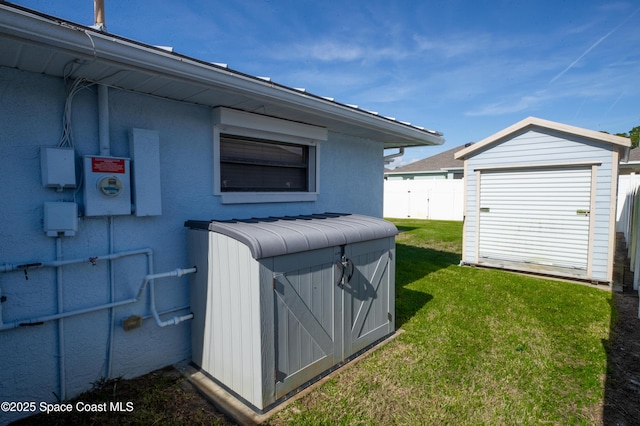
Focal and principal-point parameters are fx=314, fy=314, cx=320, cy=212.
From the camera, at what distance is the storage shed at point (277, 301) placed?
2.52 m

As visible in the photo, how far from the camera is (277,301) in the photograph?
260 cm

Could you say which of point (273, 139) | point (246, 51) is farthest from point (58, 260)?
point (246, 51)

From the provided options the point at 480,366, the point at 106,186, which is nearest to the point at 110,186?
the point at 106,186

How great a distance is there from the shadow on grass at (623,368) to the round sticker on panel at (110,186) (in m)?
4.38

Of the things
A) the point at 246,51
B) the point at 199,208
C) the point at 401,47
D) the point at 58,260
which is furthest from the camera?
the point at 401,47

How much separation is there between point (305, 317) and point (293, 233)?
770 mm

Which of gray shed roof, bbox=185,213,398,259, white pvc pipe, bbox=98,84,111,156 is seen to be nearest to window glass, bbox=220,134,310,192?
gray shed roof, bbox=185,213,398,259

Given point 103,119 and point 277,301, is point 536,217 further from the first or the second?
point 103,119

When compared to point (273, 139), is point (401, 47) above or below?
above

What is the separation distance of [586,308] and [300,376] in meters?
4.70

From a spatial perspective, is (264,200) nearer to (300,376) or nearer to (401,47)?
(300,376)

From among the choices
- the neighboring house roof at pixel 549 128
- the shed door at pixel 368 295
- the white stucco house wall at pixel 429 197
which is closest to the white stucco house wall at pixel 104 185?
the shed door at pixel 368 295

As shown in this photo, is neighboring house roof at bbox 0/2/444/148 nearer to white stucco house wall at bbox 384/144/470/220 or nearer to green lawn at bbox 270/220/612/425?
green lawn at bbox 270/220/612/425

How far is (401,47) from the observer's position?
24.2 ft
